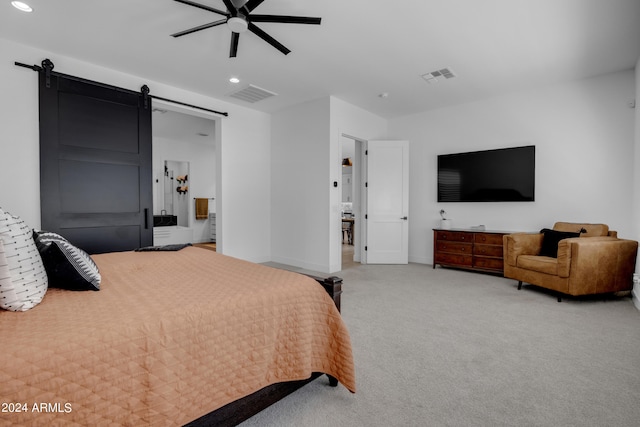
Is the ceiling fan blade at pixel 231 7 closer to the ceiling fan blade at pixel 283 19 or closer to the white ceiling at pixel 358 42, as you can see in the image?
the ceiling fan blade at pixel 283 19

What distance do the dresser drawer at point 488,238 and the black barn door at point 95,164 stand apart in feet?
15.3

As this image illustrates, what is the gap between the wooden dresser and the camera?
178 inches

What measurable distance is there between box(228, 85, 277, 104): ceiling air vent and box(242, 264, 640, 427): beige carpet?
3.19 meters

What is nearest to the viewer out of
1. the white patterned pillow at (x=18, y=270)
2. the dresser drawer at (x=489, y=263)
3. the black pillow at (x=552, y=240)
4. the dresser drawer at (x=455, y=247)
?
the white patterned pillow at (x=18, y=270)

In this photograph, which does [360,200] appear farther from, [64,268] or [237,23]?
[64,268]

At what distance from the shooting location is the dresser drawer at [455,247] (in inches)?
188

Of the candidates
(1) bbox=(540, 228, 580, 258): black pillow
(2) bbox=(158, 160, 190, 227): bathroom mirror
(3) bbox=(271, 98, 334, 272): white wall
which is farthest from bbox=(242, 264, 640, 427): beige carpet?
(2) bbox=(158, 160, 190, 227): bathroom mirror

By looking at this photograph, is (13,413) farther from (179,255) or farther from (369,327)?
(369,327)

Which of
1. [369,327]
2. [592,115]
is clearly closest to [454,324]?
[369,327]

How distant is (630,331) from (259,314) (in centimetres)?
316

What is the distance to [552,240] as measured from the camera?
3.83 metres

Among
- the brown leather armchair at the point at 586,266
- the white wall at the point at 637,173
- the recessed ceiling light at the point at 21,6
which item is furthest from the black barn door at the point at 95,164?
the white wall at the point at 637,173

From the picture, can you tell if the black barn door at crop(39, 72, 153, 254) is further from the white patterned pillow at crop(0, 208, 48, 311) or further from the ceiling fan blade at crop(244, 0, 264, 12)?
the white patterned pillow at crop(0, 208, 48, 311)

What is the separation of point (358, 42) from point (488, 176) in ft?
10.2
